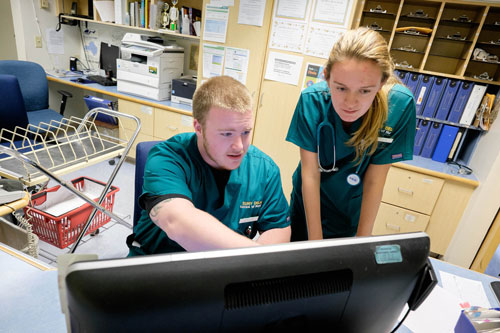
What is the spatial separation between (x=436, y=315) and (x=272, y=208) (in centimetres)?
62

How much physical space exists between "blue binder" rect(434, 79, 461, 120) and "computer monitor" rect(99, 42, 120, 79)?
3.56 m

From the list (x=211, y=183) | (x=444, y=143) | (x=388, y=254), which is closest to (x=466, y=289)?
(x=388, y=254)

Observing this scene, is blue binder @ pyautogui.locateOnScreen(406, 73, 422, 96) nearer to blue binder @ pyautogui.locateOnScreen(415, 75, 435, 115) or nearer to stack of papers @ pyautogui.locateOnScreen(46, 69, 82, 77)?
blue binder @ pyautogui.locateOnScreen(415, 75, 435, 115)

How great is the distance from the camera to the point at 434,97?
250cm

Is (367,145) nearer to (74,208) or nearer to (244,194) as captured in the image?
(244,194)

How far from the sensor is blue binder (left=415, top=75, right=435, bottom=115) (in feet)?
8.14

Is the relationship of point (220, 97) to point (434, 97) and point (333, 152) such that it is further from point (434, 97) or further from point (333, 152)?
point (434, 97)

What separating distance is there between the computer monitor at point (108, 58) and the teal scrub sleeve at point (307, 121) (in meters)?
3.30

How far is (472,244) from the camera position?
2.32 meters

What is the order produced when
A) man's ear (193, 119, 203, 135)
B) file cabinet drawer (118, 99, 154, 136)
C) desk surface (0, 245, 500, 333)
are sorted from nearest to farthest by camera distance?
desk surface (0, 245, 500, 333)
man's ear (193, 119, 203, 135)
file cabinet drawer (118, 99, 154, 136)

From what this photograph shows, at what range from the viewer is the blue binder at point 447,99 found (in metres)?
2.42

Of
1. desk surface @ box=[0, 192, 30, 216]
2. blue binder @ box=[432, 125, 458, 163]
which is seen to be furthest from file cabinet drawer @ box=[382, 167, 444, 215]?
desk surface @ box=[0, 192, 30, 216]

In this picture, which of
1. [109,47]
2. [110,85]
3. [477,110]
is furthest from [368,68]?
[109,47]

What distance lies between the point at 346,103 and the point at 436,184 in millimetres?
1797
